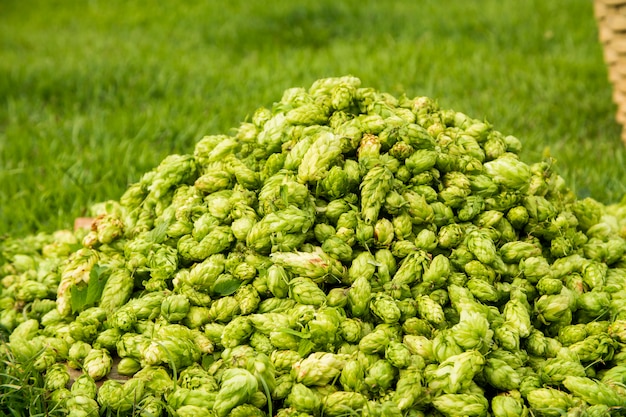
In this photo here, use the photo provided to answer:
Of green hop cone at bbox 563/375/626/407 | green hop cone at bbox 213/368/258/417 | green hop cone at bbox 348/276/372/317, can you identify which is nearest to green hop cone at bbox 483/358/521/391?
green hop cone at bbox 563/375/626/407

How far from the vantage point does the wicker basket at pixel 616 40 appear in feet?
13.5

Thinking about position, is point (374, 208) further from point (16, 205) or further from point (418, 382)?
point (16, 205)

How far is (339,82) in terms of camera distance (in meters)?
2.65

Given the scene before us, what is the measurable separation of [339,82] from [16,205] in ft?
7.12

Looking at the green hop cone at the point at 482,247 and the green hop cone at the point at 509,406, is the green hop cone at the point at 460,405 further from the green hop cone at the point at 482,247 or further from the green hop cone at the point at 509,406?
the green hop cone at the point at 482,247

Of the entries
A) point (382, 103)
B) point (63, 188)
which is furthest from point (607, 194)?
point (63, 188)

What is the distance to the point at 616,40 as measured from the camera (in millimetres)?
4195

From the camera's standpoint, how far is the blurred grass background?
416 cm

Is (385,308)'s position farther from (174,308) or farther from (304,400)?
(174,308)

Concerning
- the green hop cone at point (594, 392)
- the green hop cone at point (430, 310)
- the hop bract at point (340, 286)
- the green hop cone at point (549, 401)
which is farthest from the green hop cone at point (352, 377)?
the green hop cone at point (594, 392)

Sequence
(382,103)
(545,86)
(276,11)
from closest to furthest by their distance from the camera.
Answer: (382,103) < (545,86) < (276,11)

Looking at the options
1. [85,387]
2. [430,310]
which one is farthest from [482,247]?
[85,387]

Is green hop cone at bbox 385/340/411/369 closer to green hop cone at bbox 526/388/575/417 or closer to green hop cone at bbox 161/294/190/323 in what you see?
green hop cone at bbox 526/388/575/417

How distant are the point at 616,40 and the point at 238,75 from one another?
2.98 metres
